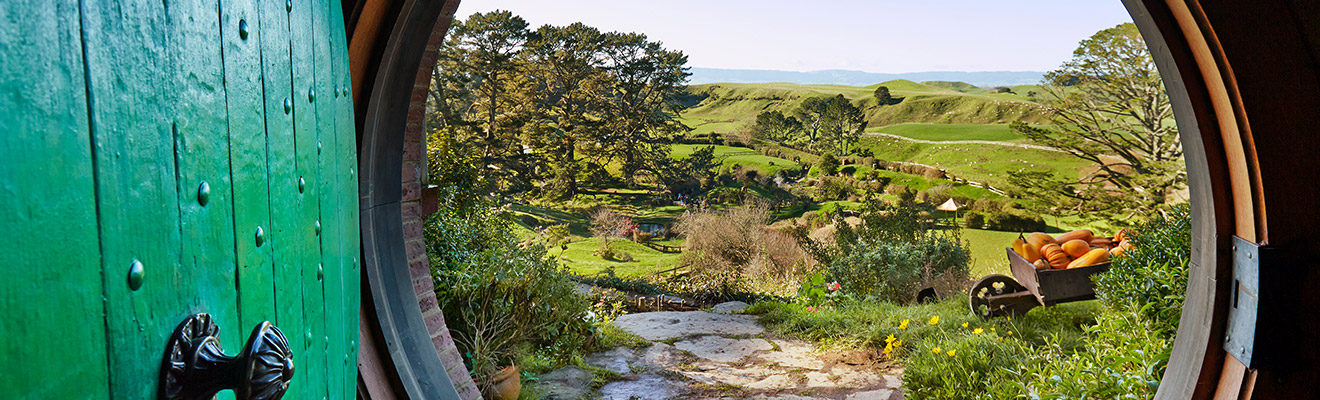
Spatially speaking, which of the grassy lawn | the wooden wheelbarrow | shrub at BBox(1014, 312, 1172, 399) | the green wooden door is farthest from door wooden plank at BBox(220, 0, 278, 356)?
the grassy lawn

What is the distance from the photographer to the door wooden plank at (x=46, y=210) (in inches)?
16.2

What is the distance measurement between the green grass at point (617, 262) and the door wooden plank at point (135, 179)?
936cm

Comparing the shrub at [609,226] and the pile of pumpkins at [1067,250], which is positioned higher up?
the pile of pumpkins at [1067,250]

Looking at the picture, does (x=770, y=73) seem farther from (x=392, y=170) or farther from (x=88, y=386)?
(x=88, y=386)

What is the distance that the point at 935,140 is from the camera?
1184cm

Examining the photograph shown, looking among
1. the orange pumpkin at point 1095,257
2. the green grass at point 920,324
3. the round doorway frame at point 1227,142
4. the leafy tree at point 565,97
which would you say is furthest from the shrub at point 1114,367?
the leafy tree at point 565,97

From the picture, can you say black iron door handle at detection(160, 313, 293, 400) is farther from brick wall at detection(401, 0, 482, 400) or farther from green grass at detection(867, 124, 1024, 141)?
green grass at detection(867, 124, 1024, 141)

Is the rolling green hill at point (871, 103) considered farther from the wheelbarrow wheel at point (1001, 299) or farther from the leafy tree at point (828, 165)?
the wheelbarrow wheel at point (1001, 299)

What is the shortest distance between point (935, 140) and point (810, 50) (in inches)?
108

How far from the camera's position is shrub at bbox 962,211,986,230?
1009 centimetres

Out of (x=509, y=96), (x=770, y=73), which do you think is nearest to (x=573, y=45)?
(x=509, y=96)

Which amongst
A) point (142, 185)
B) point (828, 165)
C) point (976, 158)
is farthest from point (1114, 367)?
point (828, 165)

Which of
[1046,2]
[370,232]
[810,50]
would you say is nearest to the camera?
[370,232]

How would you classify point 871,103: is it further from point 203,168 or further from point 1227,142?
point 203,168
